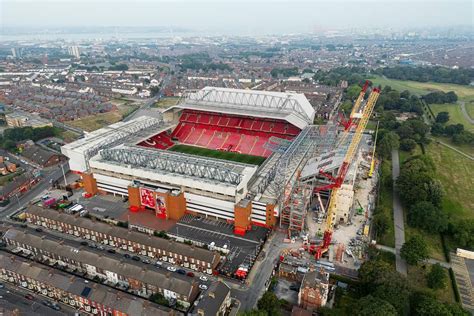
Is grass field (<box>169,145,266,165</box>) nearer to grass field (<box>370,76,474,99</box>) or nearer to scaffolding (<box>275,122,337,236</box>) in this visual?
scaffolding (<box>275,122,337,236</box>)

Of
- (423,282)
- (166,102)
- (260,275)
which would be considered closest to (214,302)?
(260,275)

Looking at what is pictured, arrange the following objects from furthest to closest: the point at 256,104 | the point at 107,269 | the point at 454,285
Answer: the point at 256,104
the point at 454,285
the point at 107,269

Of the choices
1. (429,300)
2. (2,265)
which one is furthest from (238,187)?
(2,265)

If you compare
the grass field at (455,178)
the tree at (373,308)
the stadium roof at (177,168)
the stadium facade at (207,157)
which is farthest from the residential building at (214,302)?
the grass field at (455,178)

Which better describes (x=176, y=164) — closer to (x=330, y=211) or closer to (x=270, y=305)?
(x=330, y=211)

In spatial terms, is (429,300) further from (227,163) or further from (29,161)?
(29,161)

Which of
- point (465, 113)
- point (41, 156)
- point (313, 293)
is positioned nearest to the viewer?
point (313, 293)

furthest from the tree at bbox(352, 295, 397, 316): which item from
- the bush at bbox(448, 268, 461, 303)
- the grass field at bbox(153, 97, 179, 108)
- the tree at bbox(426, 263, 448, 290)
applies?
the grass field at bbox(153, 97, 179, 108)
